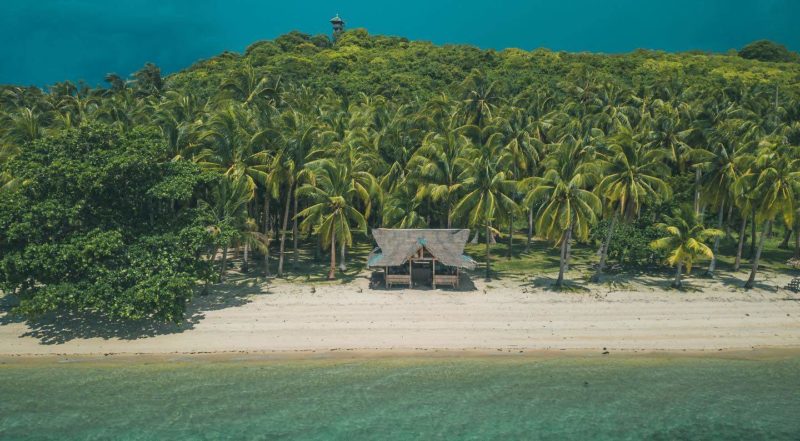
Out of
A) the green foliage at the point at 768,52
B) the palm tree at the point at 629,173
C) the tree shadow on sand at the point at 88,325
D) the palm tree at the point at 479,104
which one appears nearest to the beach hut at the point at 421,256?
the palm tree at the point at 629,173

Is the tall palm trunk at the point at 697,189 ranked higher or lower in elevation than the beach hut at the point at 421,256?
higher

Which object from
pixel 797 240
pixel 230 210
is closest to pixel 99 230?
pixel 230 210

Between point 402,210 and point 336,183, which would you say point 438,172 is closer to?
point 402,210

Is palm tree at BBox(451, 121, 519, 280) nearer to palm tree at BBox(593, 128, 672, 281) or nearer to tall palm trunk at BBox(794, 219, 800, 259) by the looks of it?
palm tree at BBox(593, 128, 672, 281)

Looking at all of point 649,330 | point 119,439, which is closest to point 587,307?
point 649,330

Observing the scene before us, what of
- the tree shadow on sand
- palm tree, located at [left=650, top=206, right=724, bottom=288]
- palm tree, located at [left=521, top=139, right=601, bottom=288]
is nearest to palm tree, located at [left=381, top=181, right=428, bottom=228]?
palm tree, located at [left=521, top=139, right=601, bottom=288]

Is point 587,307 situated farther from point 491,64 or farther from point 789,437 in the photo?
point 491,64

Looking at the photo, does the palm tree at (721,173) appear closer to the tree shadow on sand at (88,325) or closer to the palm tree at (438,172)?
the palm tree at (438,172)

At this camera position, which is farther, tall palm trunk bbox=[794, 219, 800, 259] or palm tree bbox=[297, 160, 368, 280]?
tall palm trunk bbox=[794, 219, 800, 259]
